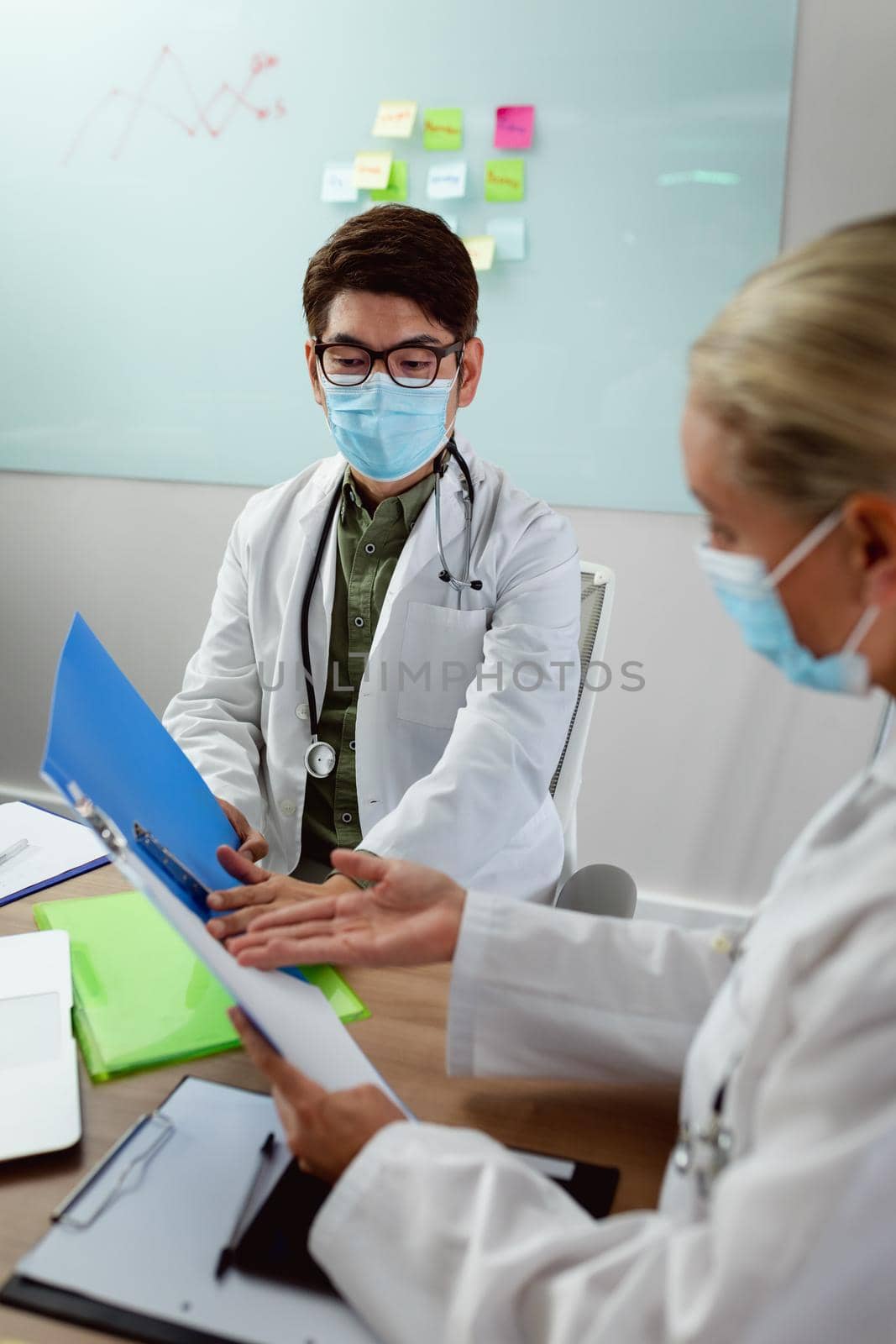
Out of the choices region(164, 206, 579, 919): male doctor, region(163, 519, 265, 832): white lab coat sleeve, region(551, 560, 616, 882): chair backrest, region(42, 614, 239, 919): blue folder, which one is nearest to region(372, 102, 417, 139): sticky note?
region(164, 206, 579, 919): male doctor

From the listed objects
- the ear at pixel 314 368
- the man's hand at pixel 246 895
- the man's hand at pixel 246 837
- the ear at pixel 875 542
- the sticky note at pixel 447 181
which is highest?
the sticky note at pixel 447 181

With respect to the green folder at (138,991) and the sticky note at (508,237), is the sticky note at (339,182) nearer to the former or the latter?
the sticky note at (508,237)

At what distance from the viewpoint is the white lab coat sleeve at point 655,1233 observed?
56 cm

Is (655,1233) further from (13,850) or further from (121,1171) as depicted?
(13,850)

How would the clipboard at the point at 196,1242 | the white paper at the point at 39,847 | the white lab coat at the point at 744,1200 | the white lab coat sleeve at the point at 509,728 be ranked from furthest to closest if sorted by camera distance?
the white lab coat sleeve at the point at 509,728
the white paper at the point at 39,847
the clipboard at the point at 196,1242
the white lab coat at the point at 744,1200

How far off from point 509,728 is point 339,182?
5.13ft

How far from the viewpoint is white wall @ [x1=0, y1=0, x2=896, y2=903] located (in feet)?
7.17

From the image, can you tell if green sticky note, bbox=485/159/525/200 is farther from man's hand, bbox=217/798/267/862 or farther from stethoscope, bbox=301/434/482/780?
man's hand, bbox=217/798/267/862

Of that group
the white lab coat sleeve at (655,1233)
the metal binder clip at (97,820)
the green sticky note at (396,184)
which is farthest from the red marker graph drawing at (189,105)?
the white lab coat sleeve at (655,1233)

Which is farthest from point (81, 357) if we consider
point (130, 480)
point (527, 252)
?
point (527, 252)

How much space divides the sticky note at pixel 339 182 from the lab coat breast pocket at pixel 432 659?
1.28 m

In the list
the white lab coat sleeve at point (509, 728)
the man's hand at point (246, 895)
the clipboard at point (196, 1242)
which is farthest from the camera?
the white lab coat sleeve at point (509, 728)

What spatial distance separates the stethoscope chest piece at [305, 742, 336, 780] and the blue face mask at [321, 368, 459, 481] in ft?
1.39

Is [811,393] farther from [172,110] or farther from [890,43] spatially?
[172,110]
